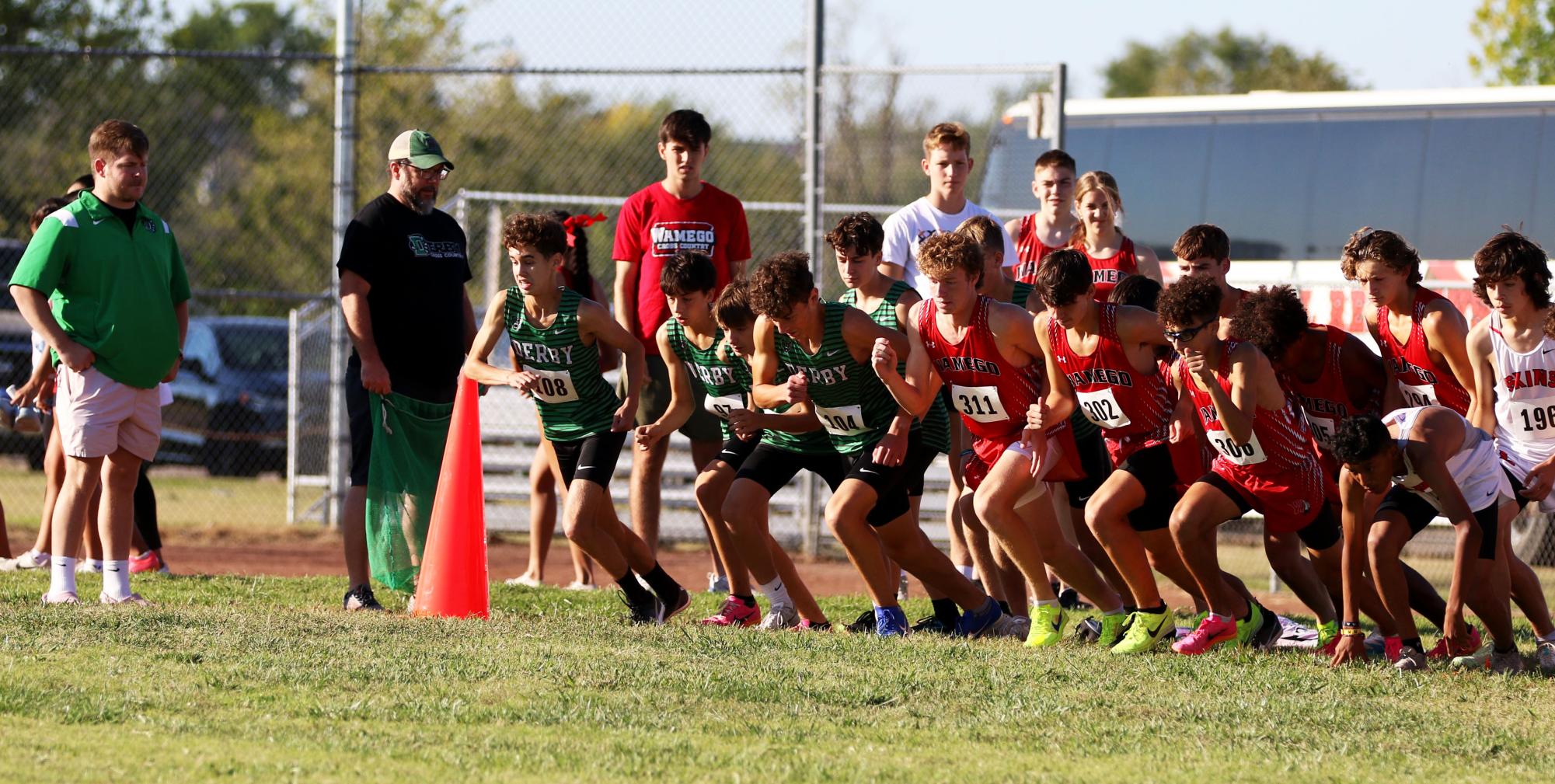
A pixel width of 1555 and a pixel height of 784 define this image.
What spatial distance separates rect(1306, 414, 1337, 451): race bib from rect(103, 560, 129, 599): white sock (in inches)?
187

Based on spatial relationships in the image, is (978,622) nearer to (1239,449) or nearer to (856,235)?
(1239,449)

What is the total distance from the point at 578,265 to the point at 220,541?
17.0 ft

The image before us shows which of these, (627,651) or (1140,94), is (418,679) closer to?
(627,651)

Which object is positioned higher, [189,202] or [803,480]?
[189,202]

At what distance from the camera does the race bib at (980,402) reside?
680cm

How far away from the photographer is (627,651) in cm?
621

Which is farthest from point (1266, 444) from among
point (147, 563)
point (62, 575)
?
point (147, 563)

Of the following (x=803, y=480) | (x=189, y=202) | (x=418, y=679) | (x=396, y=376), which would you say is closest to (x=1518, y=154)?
(x=803, y=480)

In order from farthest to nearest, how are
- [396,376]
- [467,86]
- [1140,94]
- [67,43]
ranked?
[1140,94] < [67,43] < [467,86] < [396,376]

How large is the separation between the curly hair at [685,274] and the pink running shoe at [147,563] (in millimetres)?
3741

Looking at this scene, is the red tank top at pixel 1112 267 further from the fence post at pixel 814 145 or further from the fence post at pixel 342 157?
the fence post at pixel 342 157

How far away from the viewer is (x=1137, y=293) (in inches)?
Answer: 272

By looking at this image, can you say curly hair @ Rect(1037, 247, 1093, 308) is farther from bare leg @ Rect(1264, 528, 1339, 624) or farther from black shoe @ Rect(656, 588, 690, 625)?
black shoe @ Rect(656, 588, 690, 625)

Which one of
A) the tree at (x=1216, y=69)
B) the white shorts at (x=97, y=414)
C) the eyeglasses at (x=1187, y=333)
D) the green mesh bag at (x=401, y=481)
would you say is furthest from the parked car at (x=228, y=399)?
the tree at (x=1216, y=69)
